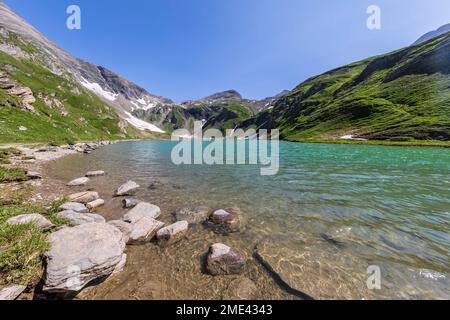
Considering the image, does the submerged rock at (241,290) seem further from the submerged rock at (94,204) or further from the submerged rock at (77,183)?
the submerged rock at (77,183)

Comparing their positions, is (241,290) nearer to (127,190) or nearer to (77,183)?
(127,190)

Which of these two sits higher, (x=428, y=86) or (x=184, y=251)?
(x=428, y=86)

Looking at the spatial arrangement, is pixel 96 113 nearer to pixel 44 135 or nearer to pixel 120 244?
pixel 44 135

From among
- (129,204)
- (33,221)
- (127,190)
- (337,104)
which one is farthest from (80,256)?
(337,104)

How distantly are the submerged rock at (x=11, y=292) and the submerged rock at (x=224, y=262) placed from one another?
504 centimetres

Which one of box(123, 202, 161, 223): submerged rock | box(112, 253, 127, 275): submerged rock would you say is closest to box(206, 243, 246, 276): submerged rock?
box(112, 253, 127, 275): submerged rock

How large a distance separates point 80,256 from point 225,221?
6.36m

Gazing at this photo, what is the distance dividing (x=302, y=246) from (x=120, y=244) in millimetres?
7298

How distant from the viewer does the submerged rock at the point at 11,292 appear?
14.8 ft

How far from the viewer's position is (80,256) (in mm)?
5898

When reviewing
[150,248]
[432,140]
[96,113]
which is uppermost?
[96,113]

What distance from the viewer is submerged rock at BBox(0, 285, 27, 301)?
4.52 metres

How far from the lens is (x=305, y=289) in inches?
243
